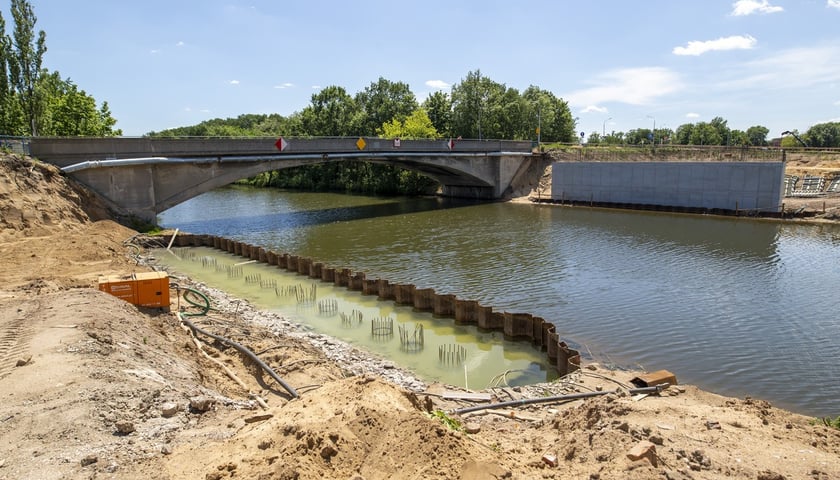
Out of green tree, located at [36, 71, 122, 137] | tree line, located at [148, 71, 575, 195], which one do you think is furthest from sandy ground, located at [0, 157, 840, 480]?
tree line, located at [148, 71, 575, 195]

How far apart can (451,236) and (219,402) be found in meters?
27.3

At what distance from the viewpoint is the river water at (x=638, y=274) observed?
46.7 ft

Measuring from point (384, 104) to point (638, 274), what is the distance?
216 ft

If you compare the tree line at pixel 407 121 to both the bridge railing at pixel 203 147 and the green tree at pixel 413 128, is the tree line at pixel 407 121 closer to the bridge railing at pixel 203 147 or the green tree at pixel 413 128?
the green tree at pixel 413 128

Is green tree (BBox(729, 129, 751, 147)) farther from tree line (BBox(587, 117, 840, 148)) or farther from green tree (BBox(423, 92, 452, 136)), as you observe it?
green tree (BBox(423, 92, 452, 136))

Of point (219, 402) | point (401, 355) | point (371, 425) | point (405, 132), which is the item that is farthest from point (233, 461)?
point (405, 132)

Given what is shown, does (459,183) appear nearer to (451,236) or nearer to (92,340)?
(451,236)

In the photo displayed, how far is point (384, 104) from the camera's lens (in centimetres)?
8312

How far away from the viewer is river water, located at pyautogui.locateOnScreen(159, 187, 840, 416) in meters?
14.2

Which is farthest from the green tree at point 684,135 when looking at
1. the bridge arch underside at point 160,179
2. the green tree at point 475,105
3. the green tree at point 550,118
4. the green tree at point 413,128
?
the bridge arch underside at point 160,179

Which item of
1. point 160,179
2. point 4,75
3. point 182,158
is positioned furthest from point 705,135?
point 4,75

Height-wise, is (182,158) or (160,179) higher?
(182,158)

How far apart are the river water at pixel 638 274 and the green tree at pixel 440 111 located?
35.7 m

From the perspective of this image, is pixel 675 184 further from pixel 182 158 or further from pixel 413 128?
pixel 182 158
